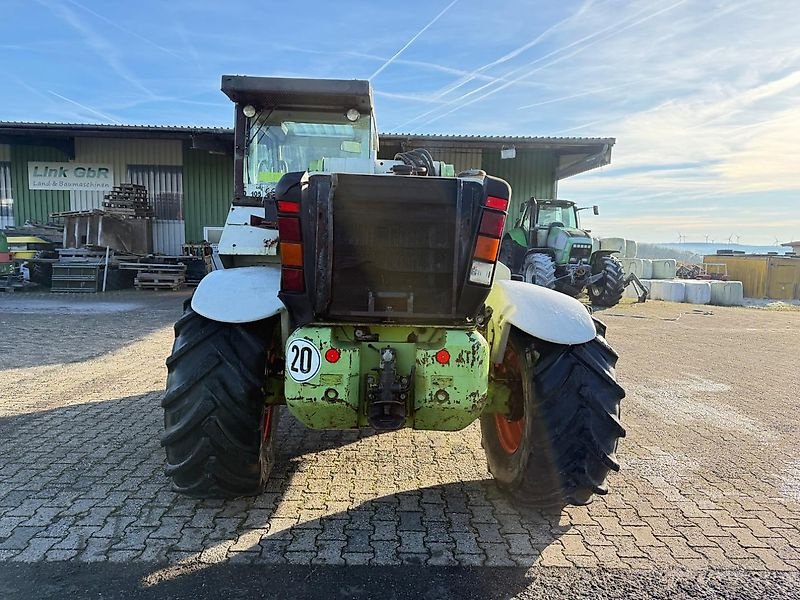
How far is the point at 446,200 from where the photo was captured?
2.67 meters

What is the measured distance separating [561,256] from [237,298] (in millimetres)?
12431

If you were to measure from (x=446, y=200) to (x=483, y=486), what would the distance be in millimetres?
1923

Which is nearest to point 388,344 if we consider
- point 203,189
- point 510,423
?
point 510,423

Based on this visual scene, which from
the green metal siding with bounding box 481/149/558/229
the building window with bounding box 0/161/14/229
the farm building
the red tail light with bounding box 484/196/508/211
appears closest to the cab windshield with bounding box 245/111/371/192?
the red tail light with bounding box 484/196/508/211

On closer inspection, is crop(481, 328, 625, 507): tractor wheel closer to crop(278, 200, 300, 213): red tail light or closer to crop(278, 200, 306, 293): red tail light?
crop(278, 200, 306, 293): red tail light

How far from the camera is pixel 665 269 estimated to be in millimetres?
21672

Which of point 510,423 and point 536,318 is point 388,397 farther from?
point 510,423

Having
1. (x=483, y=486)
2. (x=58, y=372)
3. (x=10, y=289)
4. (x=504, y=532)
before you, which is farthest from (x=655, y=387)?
(x=10, y=289)

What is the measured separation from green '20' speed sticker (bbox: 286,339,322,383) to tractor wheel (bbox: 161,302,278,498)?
0.31 meters

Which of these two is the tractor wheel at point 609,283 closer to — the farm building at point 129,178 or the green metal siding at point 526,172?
the farm building at point 129,178

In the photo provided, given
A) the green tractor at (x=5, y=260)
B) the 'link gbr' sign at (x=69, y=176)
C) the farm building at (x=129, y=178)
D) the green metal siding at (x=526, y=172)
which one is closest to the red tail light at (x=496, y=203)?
the farm building at (x=129, y=178)

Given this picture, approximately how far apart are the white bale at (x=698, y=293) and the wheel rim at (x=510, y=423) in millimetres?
16640

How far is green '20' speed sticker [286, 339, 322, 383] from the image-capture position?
8.95 ft

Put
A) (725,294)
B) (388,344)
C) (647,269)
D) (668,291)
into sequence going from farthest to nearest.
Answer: (647,269) < (725,294) < (668,291) < (388,344)
